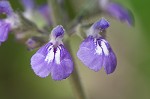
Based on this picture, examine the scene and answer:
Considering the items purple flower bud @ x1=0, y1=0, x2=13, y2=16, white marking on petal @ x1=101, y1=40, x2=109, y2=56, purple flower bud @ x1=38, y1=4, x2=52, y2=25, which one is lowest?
white marking on petal @ x1=101, y1=40, x2=109, y2=56

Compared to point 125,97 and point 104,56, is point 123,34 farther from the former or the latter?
point 104,56

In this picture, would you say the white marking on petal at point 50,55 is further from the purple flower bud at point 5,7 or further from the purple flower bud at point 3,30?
the purple flower bud at point 5,7

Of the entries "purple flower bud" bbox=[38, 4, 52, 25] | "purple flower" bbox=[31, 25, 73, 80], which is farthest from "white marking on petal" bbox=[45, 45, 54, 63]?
"purple flower bud" bbox=[38, 4, 52, 25]

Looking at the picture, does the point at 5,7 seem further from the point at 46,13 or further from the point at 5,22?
the point at 46,13

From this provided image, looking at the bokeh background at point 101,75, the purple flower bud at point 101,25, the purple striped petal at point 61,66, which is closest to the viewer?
the purple striped petal at point 61,66

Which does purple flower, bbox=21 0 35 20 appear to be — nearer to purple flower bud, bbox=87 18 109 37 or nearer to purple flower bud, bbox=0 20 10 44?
purple flower bud, bbox=0 20 10 44

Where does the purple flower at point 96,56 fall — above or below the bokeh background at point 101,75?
below

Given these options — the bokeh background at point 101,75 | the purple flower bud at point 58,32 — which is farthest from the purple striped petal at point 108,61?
the bokeh background at point 101,75

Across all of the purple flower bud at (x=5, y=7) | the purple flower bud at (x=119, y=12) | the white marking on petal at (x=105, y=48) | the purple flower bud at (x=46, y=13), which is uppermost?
the purple flower bud at (x=46, y=13)
